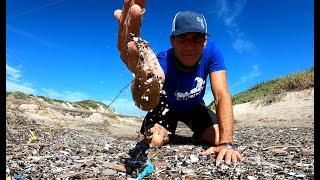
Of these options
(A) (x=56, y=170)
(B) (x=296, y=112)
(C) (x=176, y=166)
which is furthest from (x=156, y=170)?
(B) (x=296, y=112)

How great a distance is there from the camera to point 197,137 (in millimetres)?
8086

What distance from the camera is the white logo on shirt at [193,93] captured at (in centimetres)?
680

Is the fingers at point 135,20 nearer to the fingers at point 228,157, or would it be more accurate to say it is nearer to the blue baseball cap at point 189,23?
the blue baseball cap at point 189,23

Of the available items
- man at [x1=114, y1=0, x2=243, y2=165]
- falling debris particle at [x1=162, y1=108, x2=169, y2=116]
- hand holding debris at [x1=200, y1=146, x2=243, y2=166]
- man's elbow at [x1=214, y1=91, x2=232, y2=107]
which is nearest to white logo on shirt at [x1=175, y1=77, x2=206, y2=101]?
man at [x1=114, y1=0, x2=243, y2=165]

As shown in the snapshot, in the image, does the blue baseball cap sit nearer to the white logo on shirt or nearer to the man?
the man

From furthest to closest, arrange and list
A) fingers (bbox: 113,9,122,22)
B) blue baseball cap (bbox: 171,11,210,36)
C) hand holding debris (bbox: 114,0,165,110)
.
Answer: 1. blue baseball cap (bbox: 171,11,210,36)
2. fingers (bbox: 113,9,122,22)
3. hand holding debris (bbox: 114,0,165,110)

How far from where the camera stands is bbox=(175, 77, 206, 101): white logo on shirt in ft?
22.3

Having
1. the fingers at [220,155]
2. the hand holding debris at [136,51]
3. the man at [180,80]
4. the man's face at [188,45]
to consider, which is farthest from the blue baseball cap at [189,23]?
the fingers at [220,155]

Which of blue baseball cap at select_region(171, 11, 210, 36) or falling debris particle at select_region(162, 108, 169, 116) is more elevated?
blue baseball cap at select_region(171, 11, 210, 36)

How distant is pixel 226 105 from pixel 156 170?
1612mm

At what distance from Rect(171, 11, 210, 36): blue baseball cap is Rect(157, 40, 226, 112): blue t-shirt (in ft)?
2.90

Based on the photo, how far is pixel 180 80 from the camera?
6750 mm

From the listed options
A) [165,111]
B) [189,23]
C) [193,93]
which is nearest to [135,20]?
[189,23]

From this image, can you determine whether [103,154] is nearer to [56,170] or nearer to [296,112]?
[56,170]
